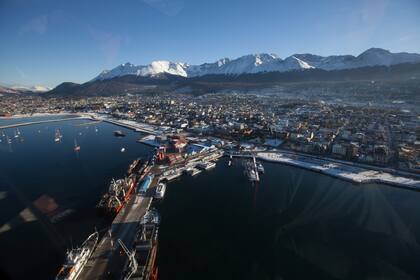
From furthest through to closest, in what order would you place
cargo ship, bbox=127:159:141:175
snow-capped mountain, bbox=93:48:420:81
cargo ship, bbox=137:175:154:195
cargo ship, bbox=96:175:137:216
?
snow-capped mountain, bbox=93:48:420:81
cargo ship, bbox=127:159:141:175
cargo ship, bbox=137:175:154:195
cargo ship, bbox=96:175:137:216

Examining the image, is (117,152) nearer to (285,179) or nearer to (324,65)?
(285,179)

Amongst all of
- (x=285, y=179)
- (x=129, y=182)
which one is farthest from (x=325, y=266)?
(x=129, y=182)

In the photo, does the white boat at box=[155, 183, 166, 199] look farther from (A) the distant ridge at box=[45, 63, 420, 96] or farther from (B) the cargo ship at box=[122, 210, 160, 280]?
(A) the distant ridge at box=[45, 63, 420, 96]

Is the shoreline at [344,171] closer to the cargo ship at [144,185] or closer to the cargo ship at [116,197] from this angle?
the cargo ship at [144,185]

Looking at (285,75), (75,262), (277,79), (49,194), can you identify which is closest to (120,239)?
(75,262)

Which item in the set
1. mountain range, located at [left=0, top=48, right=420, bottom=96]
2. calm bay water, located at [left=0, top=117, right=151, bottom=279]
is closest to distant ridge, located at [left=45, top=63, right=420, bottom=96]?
mountain range, located at [left=0, top=48, right=420, bottom=96]

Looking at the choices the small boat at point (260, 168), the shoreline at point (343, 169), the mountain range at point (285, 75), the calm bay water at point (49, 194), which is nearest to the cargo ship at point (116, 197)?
the calm bay water at point (49, 194)

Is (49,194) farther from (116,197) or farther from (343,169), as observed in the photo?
(343,169)
